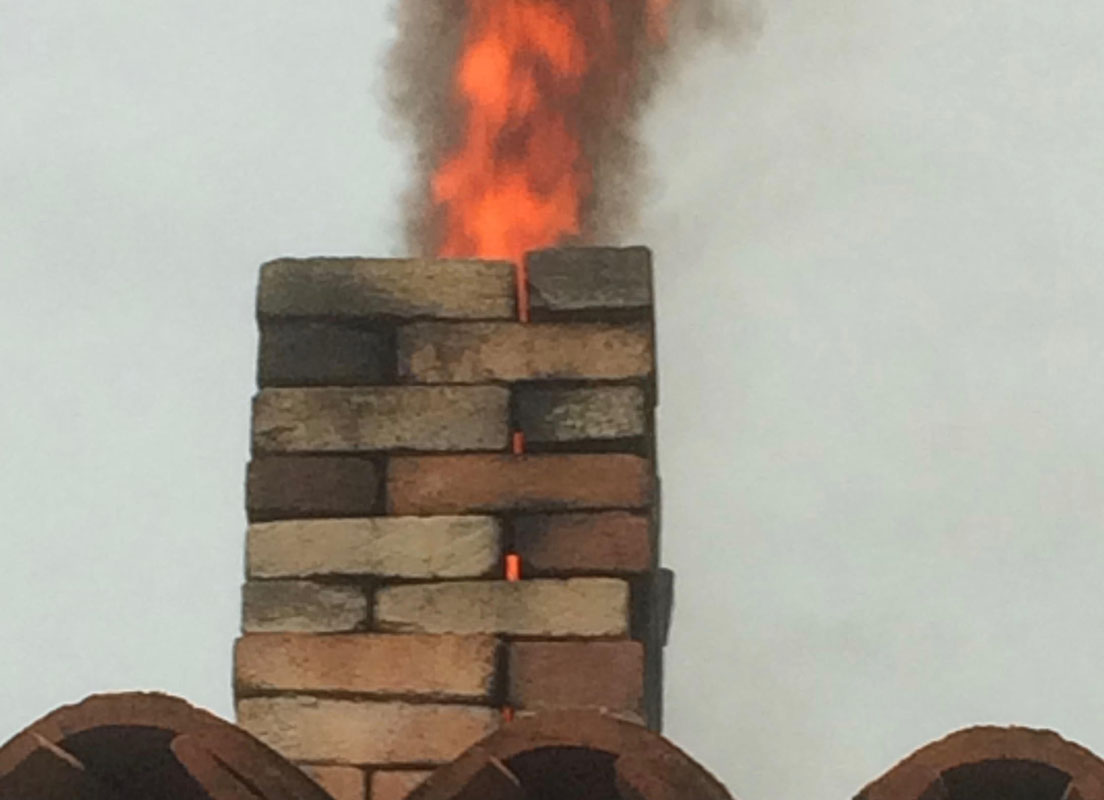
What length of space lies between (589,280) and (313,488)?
0.52 meters

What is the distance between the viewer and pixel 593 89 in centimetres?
373

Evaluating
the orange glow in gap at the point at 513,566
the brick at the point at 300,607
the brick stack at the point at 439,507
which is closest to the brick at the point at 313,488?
the brick stack at the point at 439,507

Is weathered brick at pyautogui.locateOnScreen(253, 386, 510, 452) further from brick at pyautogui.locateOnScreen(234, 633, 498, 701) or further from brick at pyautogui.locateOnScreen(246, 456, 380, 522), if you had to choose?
brick at pyautogui.locateOnScreen(234, 633, 498, 701)

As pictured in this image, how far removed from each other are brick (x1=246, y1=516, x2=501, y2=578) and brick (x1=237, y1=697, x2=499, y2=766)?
200mm

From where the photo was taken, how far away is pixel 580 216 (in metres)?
3.60

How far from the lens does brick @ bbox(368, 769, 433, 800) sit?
2.65 meters

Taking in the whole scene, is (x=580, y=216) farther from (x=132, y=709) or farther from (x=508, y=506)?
(x=132, y=709)

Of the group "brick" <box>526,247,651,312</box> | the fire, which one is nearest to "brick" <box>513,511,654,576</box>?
"brick" <box>526,247,651,312</box>

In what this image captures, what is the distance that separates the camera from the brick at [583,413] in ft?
9.33

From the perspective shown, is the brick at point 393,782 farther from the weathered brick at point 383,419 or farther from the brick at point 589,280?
the brick at point 589,280

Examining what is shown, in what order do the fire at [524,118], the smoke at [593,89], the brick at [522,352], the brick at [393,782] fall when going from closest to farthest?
the brick at [393,782]
the brick at [522,352]
the fire at [524,118]
the smoke at [593,89]

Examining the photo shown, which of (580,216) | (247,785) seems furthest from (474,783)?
(580,216)

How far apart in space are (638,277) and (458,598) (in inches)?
22.2

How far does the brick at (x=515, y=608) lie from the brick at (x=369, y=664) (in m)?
0.03
